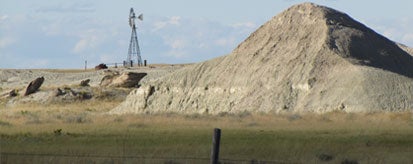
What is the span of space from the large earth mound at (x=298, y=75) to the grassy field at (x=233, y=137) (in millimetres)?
4093

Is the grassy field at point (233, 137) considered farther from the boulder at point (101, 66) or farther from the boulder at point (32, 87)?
the boulder at point (101, 66)

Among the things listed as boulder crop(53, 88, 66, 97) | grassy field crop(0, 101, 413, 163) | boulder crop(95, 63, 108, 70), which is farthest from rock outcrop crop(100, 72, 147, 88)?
boulder crop(95, 63, 108, 70)

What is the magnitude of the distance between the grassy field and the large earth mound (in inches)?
161

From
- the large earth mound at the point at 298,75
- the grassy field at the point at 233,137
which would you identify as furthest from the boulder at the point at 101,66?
the grassy field at the point at 233,137

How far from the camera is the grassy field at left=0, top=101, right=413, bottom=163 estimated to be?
33125mm

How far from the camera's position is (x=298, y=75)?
6944cm

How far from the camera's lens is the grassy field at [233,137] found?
3312 cm

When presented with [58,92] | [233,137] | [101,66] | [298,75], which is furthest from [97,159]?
[101,66]

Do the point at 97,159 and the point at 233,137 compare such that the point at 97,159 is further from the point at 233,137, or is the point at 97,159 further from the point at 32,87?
the point at 32,87

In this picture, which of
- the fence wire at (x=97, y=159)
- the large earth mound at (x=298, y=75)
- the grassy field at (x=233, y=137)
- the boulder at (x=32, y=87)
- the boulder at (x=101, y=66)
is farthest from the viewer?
the boulder at (x=101, y=66)

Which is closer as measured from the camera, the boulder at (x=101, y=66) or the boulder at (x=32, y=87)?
the boulder at (x=32, y=87)

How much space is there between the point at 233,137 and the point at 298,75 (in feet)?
86.7

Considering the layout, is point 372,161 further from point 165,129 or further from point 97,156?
point 165,129

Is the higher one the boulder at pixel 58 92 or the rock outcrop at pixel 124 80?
the rock outcrop at pixel 124 80
